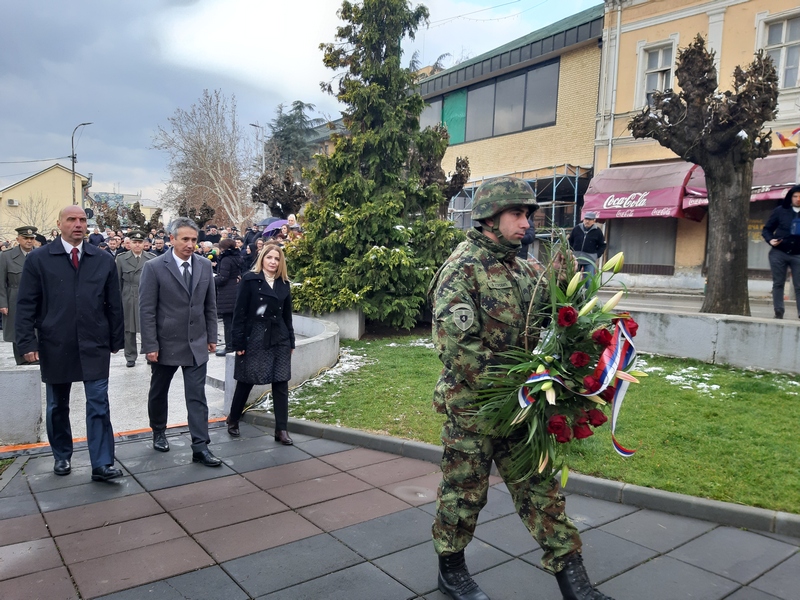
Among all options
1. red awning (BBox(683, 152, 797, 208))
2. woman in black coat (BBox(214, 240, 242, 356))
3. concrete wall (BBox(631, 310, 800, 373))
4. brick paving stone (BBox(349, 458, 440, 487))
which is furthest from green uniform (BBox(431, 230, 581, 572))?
red awning (BBox(683, 152, 797, 208))

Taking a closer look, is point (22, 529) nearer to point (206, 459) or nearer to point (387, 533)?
point (206, 459)

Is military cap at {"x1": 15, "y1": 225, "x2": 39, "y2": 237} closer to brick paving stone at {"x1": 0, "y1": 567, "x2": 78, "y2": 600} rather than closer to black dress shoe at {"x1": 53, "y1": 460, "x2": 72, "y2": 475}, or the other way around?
black dress shoe at {"x1": 53, "y1": 460, "x2": 72, "y2": 475}

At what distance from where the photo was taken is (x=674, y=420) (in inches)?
231

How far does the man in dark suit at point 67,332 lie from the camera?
496 cm

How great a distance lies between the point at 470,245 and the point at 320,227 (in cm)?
895

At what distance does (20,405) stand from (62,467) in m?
1.15

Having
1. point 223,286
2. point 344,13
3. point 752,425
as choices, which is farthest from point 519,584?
point 344,13

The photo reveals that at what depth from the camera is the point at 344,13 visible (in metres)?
12.1

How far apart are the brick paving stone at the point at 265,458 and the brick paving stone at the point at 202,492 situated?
292 mm

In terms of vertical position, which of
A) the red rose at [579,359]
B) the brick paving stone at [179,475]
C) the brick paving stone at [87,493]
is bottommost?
the brick paving stone at [87,493]

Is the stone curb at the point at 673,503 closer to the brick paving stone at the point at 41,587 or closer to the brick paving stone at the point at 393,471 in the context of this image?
the brick paving stone at the point at 393,471

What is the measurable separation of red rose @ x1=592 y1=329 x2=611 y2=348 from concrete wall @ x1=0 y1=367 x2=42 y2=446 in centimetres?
515

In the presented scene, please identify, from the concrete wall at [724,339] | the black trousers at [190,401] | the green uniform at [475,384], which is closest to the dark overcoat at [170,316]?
the black trousers at [190,401]

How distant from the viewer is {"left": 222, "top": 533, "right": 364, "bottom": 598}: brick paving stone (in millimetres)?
3451
